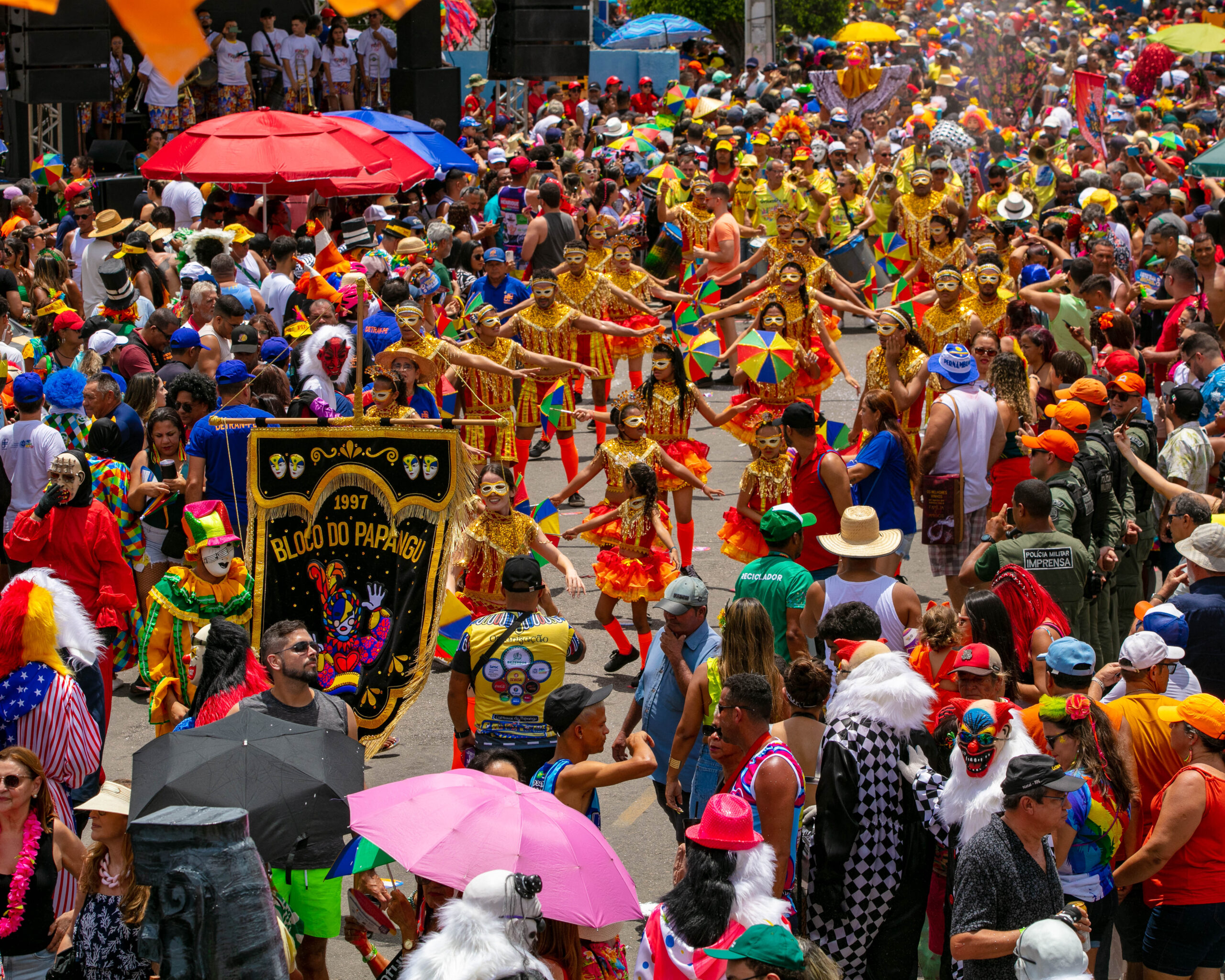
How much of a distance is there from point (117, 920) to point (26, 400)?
4932 millimetres

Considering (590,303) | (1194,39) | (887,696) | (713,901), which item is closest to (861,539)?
(887,696)

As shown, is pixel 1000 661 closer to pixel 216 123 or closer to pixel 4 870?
pixel 4 870

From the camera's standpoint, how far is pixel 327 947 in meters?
5.89

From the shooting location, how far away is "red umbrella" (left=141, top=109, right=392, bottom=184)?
37.5 ft

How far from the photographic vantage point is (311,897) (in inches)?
193

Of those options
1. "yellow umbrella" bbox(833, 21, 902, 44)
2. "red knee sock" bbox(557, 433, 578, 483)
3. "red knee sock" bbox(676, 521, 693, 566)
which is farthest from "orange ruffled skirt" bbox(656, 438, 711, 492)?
"yellow umbrella" bbox(833, 21, 902, 44)

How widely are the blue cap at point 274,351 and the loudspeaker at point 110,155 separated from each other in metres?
10.3

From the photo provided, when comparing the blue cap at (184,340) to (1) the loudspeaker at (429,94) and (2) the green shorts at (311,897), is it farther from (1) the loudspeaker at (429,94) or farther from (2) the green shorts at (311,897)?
(1) the loudspeaker at (429,94)

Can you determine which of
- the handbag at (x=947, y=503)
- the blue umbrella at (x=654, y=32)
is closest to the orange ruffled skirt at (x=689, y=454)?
the handbag at (x=947, y=503)

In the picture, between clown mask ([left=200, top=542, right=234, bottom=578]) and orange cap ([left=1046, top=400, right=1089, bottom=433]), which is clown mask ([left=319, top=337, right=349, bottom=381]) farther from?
orange cap ([left=1046, top=400, right=1089, bottom=433])

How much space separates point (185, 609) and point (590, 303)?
23.6 feet

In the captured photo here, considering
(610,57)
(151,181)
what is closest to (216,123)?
(151,181)

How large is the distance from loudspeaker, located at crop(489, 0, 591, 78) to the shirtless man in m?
2.69

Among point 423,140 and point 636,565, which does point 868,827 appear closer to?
point 636,565
